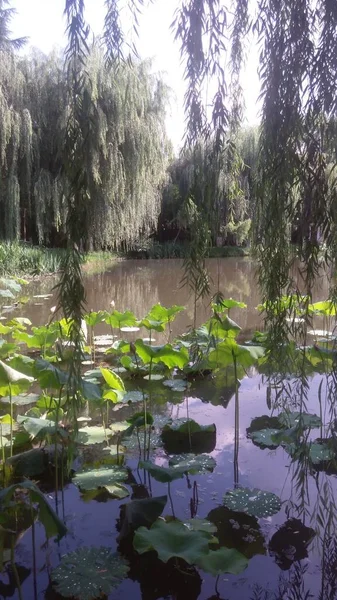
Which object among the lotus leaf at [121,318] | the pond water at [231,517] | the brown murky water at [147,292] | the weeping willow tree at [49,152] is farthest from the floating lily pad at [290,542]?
the weeping willow tree at [49,152]

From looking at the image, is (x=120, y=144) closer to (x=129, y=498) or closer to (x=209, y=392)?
(x=209, y=392)

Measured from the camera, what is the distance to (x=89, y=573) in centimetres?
159

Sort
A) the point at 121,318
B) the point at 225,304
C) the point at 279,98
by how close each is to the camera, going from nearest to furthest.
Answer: the point at 279,98
the point at 225,304
the point at 121,318

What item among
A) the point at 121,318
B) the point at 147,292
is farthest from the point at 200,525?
the point at 147,292

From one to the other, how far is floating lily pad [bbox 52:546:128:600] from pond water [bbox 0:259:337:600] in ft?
0.29

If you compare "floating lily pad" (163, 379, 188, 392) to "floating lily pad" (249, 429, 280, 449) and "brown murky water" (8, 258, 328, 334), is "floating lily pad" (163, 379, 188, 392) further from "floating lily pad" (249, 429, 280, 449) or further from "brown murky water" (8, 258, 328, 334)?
"brown murky water" (8, 258, 328, 334)

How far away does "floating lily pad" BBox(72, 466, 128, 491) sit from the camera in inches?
83.0

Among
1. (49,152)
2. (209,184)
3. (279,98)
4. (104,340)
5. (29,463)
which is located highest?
(49,152)

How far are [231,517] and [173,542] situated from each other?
63 centimetres

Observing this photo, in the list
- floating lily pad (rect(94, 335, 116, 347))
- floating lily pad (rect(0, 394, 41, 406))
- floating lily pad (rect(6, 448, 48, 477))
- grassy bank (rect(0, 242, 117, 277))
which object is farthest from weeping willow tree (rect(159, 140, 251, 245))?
grassy bank (rect(0, 242, 117, 277))

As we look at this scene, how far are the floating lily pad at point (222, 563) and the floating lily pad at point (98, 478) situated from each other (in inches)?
27.1

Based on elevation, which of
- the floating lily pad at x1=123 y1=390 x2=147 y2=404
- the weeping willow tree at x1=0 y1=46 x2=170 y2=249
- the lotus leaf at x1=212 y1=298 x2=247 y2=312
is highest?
the weeping willow tree at x1=0 y1=46 x2=170 y2=249

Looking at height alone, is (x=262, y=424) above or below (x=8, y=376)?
below

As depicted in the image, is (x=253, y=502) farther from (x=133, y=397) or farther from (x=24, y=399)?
(x=24, y=399)
